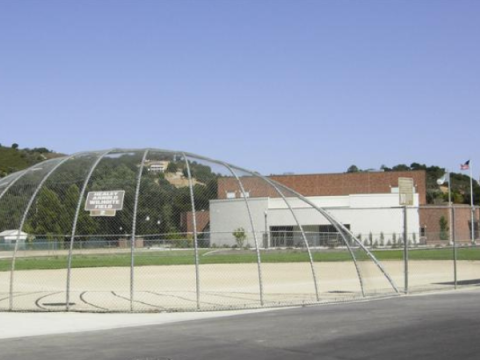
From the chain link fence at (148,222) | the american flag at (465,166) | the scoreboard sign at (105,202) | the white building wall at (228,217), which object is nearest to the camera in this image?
the scoreboard sign at (105,202)

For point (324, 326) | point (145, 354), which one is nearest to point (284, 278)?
point (324, 326)

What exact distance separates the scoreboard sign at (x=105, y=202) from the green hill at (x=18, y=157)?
109m

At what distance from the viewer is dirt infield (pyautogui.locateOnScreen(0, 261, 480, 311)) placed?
17.2 meters

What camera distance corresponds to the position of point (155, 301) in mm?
18219

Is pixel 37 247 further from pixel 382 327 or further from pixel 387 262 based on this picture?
pixel 387 262

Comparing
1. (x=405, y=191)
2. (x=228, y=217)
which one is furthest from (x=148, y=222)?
(x=405, y=191)

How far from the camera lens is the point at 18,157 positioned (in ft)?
462

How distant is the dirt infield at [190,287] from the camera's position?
17.2 meters

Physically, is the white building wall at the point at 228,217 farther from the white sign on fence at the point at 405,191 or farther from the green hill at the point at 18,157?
the green hill at the point at 18,157

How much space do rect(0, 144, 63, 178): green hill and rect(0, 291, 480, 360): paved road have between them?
11306 cm

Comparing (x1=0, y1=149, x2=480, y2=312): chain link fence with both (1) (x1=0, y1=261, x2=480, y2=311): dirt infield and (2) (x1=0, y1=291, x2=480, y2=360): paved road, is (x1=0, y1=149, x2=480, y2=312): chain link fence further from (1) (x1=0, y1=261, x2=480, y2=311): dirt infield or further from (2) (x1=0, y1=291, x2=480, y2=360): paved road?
(2) (x1=0, y1=291, x2=480, y2=360): paved road

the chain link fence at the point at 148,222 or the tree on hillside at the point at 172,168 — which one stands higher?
the tree on hillside at the point at 172,168

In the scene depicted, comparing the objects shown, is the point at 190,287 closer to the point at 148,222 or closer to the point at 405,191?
the point at 148,222

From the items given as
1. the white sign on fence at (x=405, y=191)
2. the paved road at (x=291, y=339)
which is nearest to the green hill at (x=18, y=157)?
the white sign on fence at (x=405, y=191)
